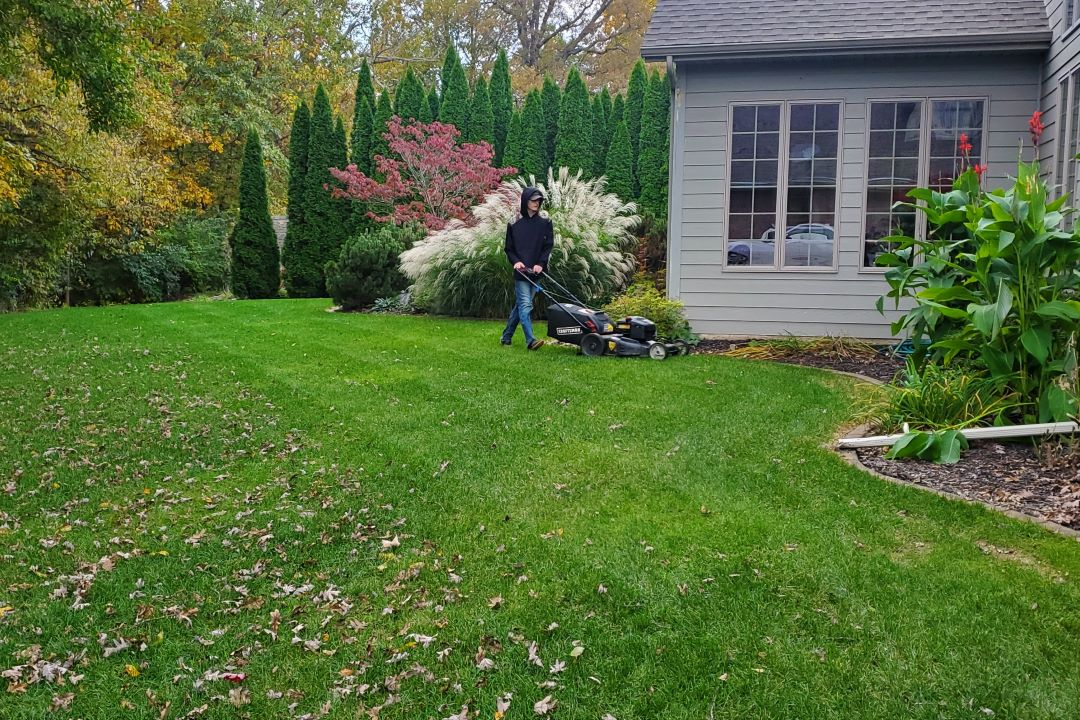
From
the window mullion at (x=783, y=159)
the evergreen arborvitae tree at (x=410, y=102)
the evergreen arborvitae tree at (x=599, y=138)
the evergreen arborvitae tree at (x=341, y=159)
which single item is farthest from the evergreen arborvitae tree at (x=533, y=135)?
the window mullion at (x=783, y=159)

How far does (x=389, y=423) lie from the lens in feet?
18.1

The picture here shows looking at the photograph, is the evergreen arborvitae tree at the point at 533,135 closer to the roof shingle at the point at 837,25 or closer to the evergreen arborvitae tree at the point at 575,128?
the evergreen arborvitae tree at the point at 575,128

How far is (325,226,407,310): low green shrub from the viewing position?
12.9 meters

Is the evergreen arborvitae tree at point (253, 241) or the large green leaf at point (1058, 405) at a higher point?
the evergreen arborvitae tree at point (253, 241)

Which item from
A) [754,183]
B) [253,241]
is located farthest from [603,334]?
[253,241]

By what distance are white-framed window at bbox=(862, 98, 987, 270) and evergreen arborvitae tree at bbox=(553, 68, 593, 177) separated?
327 inches

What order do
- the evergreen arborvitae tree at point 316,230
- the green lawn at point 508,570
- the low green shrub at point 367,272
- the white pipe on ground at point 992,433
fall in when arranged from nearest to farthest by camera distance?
the green lawn at point 508,570, the white pipe on ground at point 992,433, the low green shrub at point 367,272, the evergreen arborvitae tree at point 316,230

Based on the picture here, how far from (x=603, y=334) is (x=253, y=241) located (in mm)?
12576

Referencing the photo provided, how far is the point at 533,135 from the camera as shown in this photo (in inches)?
672

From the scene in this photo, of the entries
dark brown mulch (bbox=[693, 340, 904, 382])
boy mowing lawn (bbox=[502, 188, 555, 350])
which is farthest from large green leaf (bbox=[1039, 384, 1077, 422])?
boy mowing lawn (bbox=[502, 188, 555, 350])

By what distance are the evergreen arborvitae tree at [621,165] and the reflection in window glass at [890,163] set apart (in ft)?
24.8

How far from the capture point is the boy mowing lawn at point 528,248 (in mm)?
8398

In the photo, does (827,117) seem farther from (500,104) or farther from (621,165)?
(500,104)

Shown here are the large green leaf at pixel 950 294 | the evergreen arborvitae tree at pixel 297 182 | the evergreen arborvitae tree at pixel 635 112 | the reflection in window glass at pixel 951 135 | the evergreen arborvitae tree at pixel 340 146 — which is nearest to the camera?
the large green leaf at pixel 950 294
